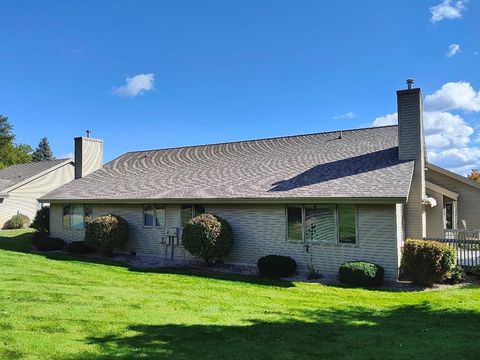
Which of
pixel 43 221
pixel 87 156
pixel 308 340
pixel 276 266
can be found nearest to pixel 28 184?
pixel 87 156

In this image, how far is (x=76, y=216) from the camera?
20.6 m

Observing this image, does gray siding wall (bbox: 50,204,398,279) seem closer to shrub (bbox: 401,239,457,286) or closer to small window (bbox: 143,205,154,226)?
small window (bbox: 143,205,154,226)

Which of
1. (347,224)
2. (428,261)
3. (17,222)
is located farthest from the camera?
(17,222)

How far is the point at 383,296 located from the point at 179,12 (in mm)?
13303

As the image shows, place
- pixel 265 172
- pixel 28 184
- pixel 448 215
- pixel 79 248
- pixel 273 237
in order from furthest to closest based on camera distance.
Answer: pixel 28 184 < pixel 448 215 < pixel 79 248 < pixel 265 172 < pixel 273 237

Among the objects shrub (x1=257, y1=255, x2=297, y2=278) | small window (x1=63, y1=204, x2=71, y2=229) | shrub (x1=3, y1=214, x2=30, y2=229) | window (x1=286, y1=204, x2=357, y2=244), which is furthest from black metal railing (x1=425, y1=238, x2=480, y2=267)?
shrub (x1=3, y1=214, x2=30, y2=229)

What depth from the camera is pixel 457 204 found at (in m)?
21.3

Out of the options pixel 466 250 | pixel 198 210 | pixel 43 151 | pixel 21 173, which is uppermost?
pixel 43 151

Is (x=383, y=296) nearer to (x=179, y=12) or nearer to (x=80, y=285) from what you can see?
(x=80, y=285)

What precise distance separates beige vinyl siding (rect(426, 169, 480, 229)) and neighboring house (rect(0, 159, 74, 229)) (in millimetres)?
28621

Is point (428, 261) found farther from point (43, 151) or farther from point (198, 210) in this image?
point (43, 151)

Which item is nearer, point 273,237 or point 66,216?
point 273,237

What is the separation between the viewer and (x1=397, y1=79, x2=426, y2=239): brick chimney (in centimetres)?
1438

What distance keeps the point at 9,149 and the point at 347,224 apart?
6787 centimetres
